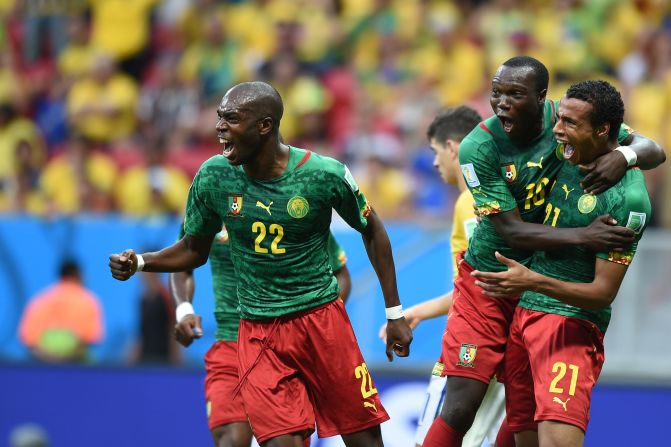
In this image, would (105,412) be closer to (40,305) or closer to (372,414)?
(40,305)

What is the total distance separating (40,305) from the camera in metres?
11.8

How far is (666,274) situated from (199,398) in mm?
4234

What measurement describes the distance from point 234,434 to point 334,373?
46.6 inches

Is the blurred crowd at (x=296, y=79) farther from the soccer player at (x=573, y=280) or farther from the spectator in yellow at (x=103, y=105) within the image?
the soccer player at (x=573, y=280)

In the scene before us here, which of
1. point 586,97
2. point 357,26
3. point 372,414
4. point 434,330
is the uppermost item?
point 357,26

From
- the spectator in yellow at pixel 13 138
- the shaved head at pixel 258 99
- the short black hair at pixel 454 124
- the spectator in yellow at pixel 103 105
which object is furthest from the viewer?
the spectator in yellow at pixel 103 105

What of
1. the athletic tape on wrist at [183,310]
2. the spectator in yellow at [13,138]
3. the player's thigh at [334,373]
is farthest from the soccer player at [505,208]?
the spectator in yellow at [13,138]

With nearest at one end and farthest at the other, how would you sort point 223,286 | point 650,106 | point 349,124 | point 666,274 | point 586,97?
point 586,97
point 223,286
point 666,274
point 650,106
point 349,124

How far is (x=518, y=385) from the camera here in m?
6.42

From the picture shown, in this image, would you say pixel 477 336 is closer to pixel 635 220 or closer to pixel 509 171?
pixel 509 171

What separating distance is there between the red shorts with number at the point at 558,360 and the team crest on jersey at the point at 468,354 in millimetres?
233

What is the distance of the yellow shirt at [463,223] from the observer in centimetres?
714

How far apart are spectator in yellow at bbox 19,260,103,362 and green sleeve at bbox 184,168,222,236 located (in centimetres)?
544

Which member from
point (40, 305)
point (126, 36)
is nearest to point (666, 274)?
point (40, 305)
